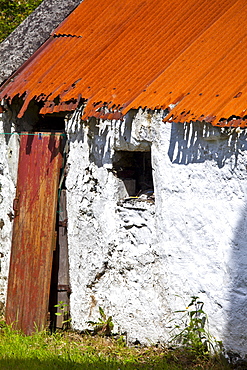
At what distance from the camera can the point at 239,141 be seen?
4.24m

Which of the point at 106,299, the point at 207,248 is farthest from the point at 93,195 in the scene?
the point at 207,248

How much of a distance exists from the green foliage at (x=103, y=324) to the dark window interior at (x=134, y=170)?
1160 millimetres

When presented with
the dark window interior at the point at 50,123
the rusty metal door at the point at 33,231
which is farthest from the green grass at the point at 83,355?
the dark window interior at the point at 50,123

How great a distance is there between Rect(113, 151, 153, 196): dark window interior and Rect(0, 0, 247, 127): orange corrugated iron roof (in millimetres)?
518

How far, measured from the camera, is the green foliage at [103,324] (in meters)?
5.17

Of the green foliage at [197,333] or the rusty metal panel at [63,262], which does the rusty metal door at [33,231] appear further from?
the green foliage at [197,333]

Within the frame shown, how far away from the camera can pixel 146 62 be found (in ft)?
17.6

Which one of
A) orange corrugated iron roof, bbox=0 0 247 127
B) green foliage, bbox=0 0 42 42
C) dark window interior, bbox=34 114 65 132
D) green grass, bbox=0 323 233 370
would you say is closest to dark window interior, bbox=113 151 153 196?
orange corrugated iron roof, bbox=0 0 247 127

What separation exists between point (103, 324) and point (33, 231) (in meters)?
1.13

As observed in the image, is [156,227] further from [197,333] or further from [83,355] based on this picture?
[83,355]

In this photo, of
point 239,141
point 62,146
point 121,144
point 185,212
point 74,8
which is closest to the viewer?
point 239,141

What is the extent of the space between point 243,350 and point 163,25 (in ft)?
10.8

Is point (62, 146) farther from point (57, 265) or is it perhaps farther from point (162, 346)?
point (162, 346)

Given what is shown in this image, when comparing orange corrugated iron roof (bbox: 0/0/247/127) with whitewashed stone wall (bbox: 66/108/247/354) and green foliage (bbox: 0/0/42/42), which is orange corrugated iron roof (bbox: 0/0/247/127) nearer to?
whitewashed stone wall (bbox: 66/108/247/354)
